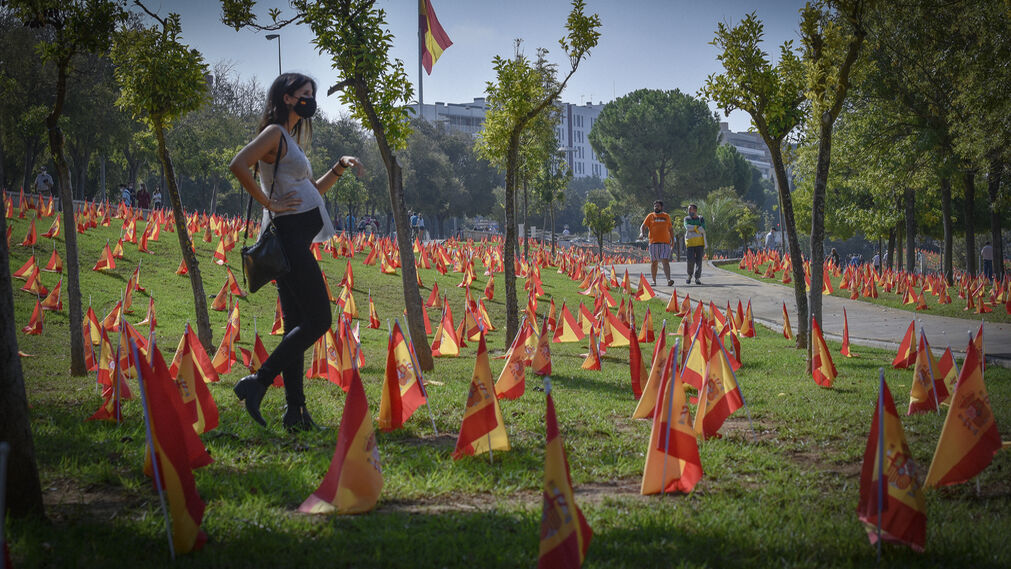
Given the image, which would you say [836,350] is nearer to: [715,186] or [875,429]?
[875,429]

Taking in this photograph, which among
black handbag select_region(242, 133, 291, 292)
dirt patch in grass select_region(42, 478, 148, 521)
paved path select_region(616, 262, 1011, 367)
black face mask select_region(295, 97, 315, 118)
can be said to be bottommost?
paved path select_region(616, 262, 1011, 367)

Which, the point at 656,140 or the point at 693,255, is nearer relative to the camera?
the point at 693,255

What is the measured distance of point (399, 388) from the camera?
514 cm

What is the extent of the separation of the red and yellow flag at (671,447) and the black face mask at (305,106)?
2696 millimetres

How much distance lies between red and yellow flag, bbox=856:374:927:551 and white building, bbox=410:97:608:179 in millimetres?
124277

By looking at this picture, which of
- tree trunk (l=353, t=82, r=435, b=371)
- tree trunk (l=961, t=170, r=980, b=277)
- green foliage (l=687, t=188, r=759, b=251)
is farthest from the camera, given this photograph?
green foliage (l=687, t=188, r=759, b=251)

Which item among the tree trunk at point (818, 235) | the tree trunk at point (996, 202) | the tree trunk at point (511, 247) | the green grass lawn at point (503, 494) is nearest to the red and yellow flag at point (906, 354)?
the tree trunk at point (818, 235)

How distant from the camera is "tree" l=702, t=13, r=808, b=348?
894 centimetres

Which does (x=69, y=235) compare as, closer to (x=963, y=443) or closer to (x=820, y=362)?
(x=820, y=362)

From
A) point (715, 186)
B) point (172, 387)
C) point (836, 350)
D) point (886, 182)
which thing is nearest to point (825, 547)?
point (172, 387)

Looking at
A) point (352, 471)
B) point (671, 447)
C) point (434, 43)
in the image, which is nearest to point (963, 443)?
point (671, 447)

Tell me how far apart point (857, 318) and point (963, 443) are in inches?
514

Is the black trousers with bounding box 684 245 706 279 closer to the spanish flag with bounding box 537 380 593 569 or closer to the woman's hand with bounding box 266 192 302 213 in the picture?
the woman's hand with bounding box 266 192 302 213

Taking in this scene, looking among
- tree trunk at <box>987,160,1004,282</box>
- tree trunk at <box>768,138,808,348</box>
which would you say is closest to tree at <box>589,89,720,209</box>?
tree trunk at <box>987,160,1004,282</box>
